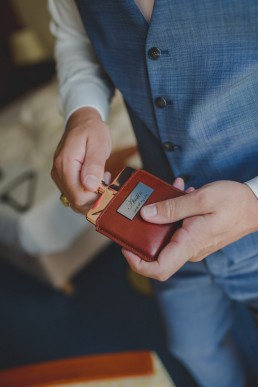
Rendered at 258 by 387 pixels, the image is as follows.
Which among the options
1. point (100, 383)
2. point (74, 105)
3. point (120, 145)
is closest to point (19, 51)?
point (120, 145)

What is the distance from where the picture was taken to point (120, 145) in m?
2.08

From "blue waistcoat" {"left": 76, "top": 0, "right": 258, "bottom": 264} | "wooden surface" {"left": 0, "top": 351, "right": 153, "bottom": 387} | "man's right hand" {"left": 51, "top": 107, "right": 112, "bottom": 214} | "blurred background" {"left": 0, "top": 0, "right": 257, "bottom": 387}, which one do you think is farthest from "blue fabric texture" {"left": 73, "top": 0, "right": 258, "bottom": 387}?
"blurred background" {"left": 0, "top": 0, "right": 257, "bottom": 387}

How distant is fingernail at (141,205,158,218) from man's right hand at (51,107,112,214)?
0.11 metres

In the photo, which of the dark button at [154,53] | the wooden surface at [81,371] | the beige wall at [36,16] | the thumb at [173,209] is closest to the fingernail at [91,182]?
the thumb at [173,209]

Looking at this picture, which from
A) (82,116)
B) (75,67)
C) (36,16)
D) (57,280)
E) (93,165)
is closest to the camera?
(93,165)

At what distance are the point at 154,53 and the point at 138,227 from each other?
31 centimetres

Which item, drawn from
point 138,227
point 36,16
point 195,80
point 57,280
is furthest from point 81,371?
point 36,16

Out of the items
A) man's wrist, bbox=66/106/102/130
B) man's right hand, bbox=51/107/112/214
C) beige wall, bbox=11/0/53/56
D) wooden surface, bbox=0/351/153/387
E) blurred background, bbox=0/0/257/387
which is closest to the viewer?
man's right hand, bbox=51/107/112/214

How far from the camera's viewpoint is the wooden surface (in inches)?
35.5

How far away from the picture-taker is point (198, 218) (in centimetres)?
58

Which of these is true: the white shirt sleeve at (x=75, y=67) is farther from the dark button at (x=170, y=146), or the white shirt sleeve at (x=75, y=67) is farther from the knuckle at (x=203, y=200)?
the knuckle at (x=203, y=200)

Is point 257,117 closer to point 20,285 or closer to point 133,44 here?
point 133,44

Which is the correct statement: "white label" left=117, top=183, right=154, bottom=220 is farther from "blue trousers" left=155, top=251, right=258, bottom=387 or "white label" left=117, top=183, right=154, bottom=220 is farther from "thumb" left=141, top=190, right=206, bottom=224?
"blue trousers" left=155, top=251, right=258, bottom=387

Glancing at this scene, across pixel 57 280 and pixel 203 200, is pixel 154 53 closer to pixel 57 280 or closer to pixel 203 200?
pixel 203 200
